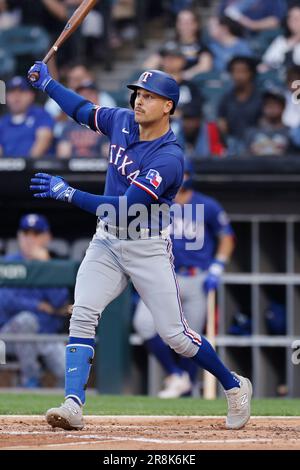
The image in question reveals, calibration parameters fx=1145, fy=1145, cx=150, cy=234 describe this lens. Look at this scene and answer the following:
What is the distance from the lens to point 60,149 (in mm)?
10461

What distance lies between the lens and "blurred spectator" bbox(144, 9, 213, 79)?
36.2ft

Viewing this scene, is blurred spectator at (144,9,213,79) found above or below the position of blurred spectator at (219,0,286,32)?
below

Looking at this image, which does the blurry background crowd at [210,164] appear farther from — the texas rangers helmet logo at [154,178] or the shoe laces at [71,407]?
the texas rangers helmet logo at [154,178]

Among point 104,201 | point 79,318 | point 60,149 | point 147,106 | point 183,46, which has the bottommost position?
point 79,318

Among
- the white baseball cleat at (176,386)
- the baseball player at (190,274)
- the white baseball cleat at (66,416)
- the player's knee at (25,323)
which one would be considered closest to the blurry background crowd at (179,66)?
the baseball player at (190,274)

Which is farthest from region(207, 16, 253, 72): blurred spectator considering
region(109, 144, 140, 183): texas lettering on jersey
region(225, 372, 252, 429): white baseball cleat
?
region(225, 372, 252, 429): white baseball cleat

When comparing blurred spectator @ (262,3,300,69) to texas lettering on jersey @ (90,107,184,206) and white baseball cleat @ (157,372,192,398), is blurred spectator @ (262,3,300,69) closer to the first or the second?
white baseball cleat @ (157,372,192,398)

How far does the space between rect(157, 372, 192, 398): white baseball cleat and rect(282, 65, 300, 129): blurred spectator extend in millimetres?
2501

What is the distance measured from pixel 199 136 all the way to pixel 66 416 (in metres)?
5.40
